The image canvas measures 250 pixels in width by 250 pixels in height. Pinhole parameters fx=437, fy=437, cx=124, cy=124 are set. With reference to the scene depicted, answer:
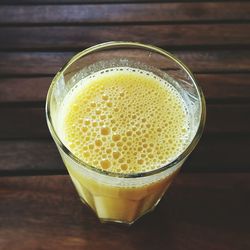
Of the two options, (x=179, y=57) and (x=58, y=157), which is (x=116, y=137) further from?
(x=179, y=57)

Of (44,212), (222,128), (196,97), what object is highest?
(196,97)

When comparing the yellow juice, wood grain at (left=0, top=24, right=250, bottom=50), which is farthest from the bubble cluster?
wood grain at (left=0, top=24, right=250, bottom=50)

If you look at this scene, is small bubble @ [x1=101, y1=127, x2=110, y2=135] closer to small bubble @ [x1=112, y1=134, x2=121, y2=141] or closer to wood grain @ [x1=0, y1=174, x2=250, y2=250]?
small bubble @ [x1=112, y1=134, x2=121, y2=141]

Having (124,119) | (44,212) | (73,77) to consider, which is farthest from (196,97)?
(44,212)

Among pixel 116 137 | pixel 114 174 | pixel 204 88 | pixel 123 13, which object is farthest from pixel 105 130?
pixel 123 13

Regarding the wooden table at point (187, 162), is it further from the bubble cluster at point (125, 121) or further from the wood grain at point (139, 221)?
the bubble cluster at point (125, 121)

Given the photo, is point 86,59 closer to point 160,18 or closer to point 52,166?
point 52,166
